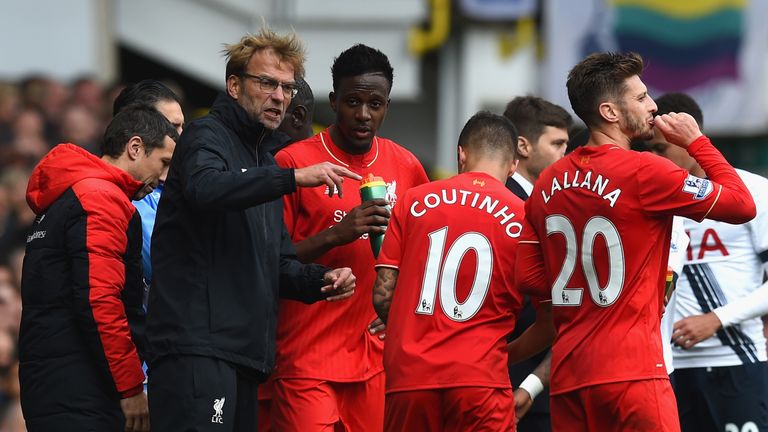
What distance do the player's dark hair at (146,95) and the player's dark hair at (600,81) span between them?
2.43 m

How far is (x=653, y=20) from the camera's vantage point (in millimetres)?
17984

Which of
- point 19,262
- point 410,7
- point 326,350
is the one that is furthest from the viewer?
point 410,7

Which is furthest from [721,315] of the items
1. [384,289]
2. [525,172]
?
[384,289]

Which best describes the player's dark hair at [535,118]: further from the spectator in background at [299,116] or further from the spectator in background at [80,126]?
the spectator in background at [80,126]

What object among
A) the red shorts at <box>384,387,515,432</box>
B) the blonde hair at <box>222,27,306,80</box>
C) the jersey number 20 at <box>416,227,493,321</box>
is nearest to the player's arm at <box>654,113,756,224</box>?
the jersey number 20 at <box>416,227,493,321</box>

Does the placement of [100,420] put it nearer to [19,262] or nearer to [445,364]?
[445,364]

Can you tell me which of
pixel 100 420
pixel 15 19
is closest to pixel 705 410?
pixel 100 420

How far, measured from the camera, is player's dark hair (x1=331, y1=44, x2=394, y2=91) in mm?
7406

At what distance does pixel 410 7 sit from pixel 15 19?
16.0 feet

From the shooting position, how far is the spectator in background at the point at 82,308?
6.42m

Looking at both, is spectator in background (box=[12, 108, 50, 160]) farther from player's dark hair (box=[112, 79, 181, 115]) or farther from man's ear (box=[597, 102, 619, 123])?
man's ear (box=[597, 102, 619, 123])

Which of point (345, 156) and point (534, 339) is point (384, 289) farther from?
point (345, 156)

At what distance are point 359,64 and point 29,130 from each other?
784 cm

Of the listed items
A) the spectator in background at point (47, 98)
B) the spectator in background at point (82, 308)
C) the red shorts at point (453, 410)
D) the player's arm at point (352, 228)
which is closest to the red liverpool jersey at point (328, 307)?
the player's arm at point (352, 228)
